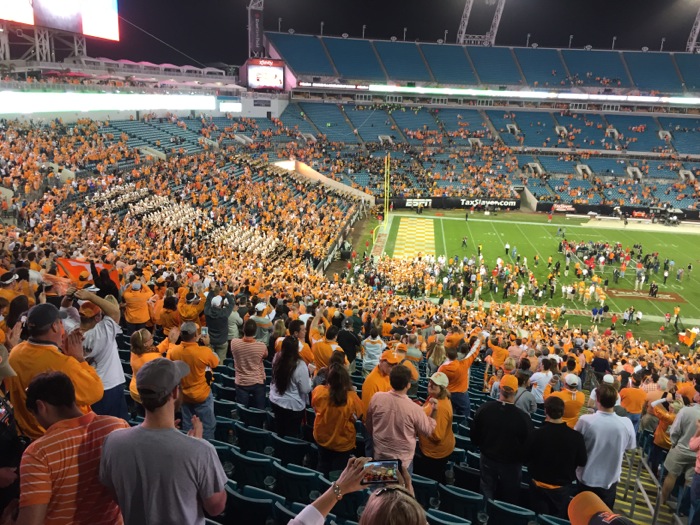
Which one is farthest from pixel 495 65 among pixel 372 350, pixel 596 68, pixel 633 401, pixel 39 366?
pixel 39 366

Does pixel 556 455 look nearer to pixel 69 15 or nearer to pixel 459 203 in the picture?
pixel 459 203

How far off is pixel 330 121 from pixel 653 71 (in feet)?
132

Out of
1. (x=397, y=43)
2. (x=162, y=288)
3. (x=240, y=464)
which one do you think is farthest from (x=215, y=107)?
(x=240, y=464)

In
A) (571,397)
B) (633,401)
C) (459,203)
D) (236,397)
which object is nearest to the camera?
(571,397)

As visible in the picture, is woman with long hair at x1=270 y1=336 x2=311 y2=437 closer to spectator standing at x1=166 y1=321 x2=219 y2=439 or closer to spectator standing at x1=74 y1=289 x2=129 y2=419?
spectator standing at x1=166 y1=321 x2=219 y2=439

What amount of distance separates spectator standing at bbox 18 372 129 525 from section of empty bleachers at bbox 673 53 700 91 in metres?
73.8

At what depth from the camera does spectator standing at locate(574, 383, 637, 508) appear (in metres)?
4.83

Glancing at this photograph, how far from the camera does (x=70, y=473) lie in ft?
8.44

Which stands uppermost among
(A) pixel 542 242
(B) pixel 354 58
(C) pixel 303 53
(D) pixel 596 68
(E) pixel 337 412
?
(C) pixel 303 53

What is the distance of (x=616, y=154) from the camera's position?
5544 cm

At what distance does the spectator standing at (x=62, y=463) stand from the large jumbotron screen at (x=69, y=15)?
3808cm

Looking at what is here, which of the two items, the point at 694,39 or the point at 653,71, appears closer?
the point at 653,71

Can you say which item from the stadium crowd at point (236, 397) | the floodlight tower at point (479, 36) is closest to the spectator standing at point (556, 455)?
the stadium crowd at point (236, 397)

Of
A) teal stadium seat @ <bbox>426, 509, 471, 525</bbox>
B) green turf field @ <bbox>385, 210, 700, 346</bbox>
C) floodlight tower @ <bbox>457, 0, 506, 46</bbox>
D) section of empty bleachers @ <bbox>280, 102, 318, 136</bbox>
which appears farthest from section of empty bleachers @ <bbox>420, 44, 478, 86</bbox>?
teal stadium seat @ <bbox>426, 509, 471, 525</bbox>
